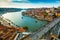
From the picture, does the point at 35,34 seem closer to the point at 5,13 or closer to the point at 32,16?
the point at 32,16

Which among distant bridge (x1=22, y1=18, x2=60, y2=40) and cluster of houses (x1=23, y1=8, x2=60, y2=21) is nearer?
distant bridge (x1=22, y1=18, x2=60, y2=40)

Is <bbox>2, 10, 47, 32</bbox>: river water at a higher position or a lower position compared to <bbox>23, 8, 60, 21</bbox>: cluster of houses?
lower

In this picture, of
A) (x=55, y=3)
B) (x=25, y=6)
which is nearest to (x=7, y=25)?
(x=25, y=6)

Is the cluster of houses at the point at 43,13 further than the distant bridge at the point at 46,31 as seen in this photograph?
Yes

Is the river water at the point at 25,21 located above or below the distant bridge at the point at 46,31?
above

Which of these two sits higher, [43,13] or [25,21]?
[43,13]

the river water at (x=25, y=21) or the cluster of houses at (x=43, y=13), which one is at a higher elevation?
the cluster of houses at (x=43, y=13)

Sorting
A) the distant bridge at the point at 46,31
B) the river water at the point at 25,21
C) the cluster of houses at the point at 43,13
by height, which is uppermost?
the cluster of houses at the point at 43,13

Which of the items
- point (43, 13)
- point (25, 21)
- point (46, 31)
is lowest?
point (46, 31)
